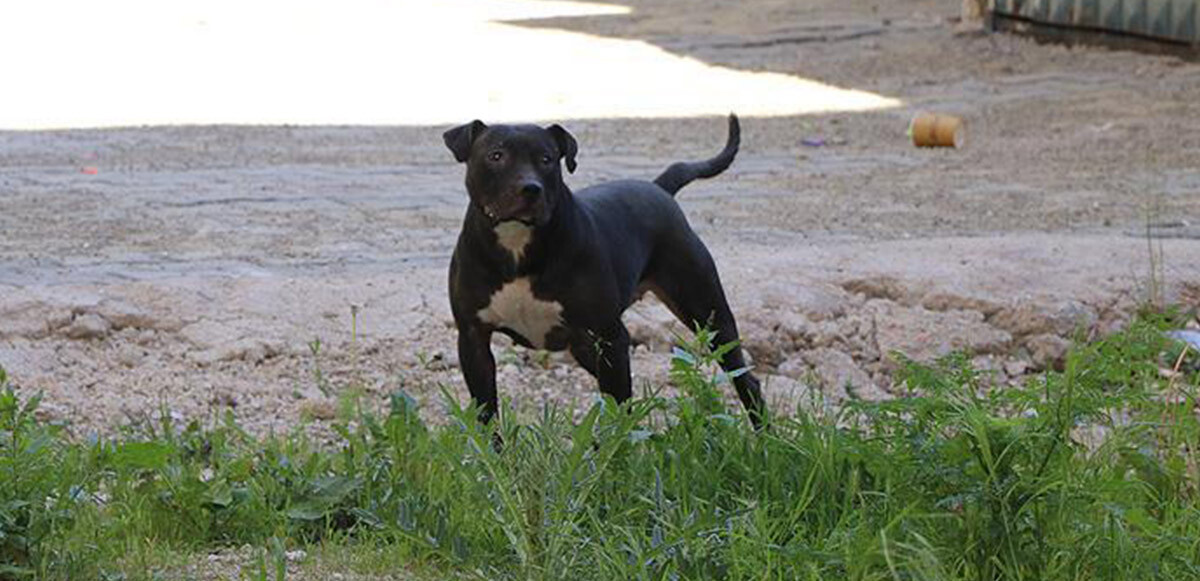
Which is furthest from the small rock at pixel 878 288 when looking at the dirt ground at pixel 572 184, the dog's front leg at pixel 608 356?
the dog's front leg at pixel 608 356

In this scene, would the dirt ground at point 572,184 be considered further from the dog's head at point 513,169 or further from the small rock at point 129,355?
the dog's head at point 513,169

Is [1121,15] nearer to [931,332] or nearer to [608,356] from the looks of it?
[931,332]

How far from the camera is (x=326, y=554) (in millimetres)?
4457

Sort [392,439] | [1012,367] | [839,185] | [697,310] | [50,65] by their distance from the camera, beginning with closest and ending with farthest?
1. [392,439]
2. [697,310]
3. [1012,367]
4. [839,185]
5. [50,65]

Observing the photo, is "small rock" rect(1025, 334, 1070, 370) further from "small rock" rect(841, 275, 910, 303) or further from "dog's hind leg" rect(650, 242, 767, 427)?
"dog's hind leg" rect(650, 242, 767, 427)

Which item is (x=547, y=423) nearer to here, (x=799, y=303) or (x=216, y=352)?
(x=216, y=352)

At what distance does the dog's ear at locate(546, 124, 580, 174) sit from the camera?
568cm

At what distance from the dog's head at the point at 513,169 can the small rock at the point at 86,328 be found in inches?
77.7

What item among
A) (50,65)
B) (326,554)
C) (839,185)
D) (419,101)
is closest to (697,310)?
(326,554)

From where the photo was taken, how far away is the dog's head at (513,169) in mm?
5496

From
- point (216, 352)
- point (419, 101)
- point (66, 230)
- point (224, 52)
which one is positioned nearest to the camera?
point (216, 352)

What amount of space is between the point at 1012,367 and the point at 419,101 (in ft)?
23.5

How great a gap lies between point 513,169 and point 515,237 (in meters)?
0.21

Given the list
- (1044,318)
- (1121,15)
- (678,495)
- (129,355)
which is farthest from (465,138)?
(1121,15)
